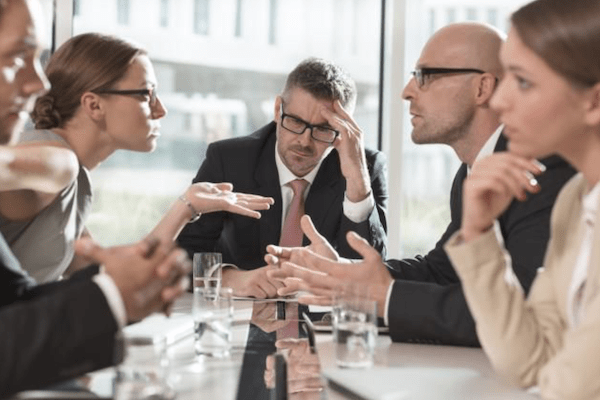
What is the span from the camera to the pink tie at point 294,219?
3.83 meters

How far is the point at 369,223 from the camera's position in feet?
12.2

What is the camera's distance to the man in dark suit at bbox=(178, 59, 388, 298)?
3783 millimetres

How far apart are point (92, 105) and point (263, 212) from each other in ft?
3.27

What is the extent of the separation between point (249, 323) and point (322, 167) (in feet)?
4.99

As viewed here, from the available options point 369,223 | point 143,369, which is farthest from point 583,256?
point 369,223

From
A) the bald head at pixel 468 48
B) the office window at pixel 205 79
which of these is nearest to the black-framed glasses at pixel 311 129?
the bald head at pixel 468 48

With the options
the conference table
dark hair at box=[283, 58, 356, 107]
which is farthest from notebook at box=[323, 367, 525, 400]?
dark hair at box=[283, 58, 356, 107]

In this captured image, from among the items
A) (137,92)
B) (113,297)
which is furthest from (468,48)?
(113,297)

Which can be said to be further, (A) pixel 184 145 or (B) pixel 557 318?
(A) pixel 184 145

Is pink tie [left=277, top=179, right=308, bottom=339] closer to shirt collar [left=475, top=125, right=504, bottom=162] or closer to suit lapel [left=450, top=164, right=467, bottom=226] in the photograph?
suit lapel [left=450, top=164, right=467, bottom=226]

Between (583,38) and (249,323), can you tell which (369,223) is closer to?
(249,323)

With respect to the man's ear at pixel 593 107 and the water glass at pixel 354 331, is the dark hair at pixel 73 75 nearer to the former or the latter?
the water glass at pixel 354 331

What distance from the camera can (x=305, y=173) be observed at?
13.1 feet

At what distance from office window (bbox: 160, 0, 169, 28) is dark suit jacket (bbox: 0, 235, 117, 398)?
426 centimetres
